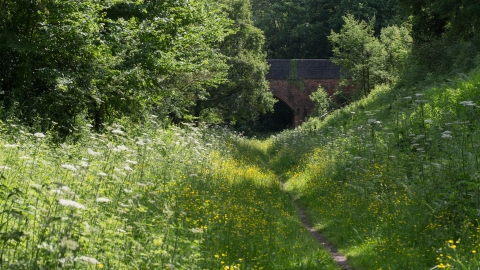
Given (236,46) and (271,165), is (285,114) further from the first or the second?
(271,165)

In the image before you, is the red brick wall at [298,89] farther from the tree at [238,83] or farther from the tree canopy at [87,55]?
the tree canopy at [87,55]

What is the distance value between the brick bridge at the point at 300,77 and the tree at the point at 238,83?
441 inches

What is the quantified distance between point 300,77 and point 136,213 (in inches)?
1553

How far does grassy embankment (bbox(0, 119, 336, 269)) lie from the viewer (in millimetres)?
4844

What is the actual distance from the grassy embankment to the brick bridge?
3214 cm

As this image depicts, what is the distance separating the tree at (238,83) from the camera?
102 ft

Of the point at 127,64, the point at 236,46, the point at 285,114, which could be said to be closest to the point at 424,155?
the point at 127,64

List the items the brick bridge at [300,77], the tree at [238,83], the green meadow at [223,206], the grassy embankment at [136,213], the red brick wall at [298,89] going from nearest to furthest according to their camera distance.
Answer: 1. the grassy embankment at [136,213]
2. the green meadow at [223,206]
3. the tree at [238,83]
4. the brick bridge at [300,77]
5. the red brick wall at [298,89]

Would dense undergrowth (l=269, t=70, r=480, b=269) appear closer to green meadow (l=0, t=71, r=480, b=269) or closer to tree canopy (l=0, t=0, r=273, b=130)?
green meadow (l=0, t=71, r=480, b=269)

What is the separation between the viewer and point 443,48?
20.8 m

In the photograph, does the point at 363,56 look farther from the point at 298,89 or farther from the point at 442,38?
the point at 298,89

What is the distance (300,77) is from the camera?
44844 millimetres

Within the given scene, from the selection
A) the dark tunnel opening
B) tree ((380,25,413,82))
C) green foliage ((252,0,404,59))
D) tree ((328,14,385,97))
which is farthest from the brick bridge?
tree ((328,14,385,97))

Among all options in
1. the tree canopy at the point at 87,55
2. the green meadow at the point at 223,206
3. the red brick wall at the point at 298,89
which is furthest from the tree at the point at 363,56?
the green meadow at the point at 223,206
